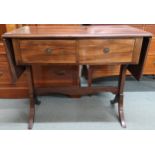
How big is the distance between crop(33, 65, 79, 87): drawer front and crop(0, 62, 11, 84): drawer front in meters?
0.29

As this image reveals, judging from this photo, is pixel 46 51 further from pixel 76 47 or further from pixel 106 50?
pixel 106 50

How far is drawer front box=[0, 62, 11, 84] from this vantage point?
195cm

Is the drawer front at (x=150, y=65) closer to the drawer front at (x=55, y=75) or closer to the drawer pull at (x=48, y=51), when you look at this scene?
the drawer front at (x=55, y=75)

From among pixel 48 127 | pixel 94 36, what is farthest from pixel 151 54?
pixel 48 127

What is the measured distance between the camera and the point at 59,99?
2135 mm

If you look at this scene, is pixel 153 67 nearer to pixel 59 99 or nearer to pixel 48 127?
pixel 59 99

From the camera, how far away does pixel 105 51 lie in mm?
1318

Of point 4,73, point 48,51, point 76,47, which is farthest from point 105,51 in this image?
point 4,73

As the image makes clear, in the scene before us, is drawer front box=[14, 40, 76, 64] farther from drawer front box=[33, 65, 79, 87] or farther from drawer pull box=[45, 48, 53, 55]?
drawer front box=[33, 65, 79, 87]

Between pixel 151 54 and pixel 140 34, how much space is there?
90 centimetres

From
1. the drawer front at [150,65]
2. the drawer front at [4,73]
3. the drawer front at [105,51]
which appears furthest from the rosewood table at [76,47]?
the drawer front at [150,65]

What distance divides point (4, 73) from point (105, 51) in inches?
48.6

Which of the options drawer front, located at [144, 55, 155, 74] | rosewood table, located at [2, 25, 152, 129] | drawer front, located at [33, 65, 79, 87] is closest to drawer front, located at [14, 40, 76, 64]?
rosewood table, located at [2, 25, 152, 129]

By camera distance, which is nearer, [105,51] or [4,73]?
[105,51]
